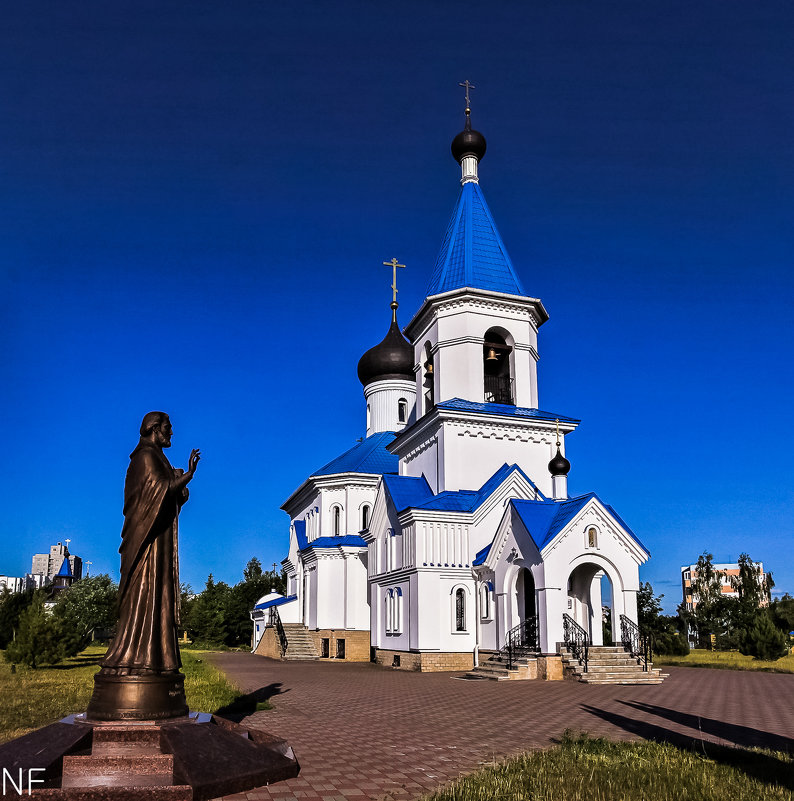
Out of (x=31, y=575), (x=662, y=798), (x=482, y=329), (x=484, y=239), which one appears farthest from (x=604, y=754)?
(x=31, y=575)

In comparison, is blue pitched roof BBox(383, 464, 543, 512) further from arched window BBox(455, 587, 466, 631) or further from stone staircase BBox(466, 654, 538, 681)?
stone staircase BBox(466, 654, 538, 681)

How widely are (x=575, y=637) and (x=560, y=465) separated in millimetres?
5921

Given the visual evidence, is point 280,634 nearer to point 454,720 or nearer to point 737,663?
point 737,663

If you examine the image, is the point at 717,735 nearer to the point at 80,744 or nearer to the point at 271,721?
the point at 271,721

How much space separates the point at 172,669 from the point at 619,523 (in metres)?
15.2

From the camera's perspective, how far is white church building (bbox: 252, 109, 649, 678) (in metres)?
19.8

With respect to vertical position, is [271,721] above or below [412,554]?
below

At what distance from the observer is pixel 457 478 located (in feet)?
76.7

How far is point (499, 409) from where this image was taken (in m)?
24.1

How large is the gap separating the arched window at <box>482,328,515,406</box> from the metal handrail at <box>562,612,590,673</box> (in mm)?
8219

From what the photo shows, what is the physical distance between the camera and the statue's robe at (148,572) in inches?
273

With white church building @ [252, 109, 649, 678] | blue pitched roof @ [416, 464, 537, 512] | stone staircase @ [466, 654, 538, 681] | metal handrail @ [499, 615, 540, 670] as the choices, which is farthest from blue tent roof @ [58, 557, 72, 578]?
stone staircase @ [466, 654, 538, 681]

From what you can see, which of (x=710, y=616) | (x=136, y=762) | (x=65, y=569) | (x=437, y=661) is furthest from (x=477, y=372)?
(x=65, y=569)

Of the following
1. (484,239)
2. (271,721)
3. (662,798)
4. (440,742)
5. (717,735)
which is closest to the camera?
(662,798)
